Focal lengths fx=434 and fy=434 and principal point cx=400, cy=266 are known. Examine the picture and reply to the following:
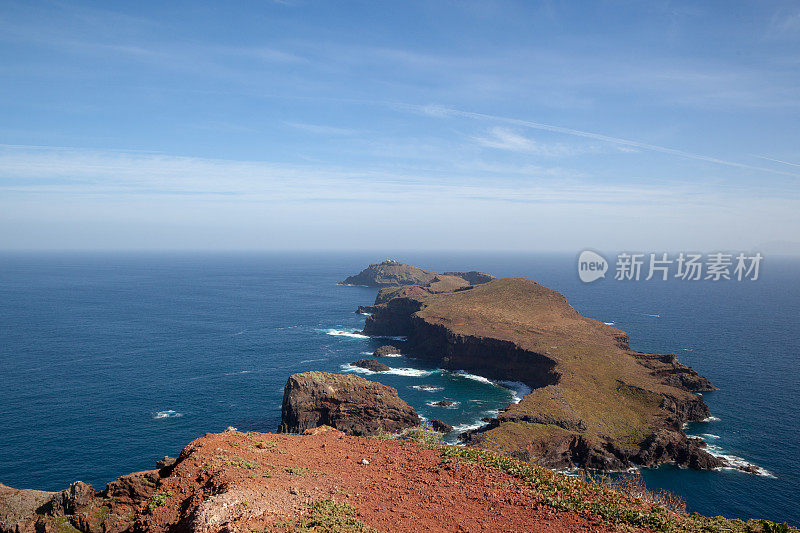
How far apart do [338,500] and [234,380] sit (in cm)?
7075

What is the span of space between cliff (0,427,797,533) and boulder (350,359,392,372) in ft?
227

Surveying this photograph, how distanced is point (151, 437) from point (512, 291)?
94739mm

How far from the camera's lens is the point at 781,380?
266 feet

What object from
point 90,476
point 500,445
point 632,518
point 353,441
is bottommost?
point 90,476

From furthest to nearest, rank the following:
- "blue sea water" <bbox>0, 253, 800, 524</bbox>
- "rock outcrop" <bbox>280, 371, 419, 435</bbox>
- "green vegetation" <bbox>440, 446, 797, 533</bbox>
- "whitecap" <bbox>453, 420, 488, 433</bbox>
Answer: "whitecap" <bbox>453, 420, 488, 433</bbox> < "rock outcrop" <bbox>280, 371, 419, 435</bbox> < "blue sea water" <bbox>0, 253, 800, 524</bbox> < "green vegetation" <bbox>440, 446, 797, 533</bbox>

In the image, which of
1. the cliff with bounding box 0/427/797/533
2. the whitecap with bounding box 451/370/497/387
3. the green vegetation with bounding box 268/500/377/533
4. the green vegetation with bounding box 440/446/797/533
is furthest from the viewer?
the whitecap with bounding box 451/370/497/387

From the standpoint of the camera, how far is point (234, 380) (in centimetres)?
8006

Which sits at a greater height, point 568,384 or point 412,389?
point 568,384

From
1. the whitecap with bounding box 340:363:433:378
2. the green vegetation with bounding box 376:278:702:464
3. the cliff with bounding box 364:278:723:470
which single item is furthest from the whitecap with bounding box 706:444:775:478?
the whitecap with bounding box 340:363:433:378

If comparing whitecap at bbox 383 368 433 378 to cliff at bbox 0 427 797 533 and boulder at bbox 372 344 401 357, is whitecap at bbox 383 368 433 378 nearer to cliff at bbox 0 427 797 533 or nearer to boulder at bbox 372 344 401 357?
boulder at bbox 372 344 401 357

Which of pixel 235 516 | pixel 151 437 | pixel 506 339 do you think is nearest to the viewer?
pixel 235 516

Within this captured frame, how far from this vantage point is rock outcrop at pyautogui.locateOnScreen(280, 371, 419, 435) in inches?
2363

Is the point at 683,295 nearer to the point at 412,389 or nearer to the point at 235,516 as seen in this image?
the point at 412,389

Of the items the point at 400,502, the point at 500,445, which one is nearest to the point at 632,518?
the point at 400,502
